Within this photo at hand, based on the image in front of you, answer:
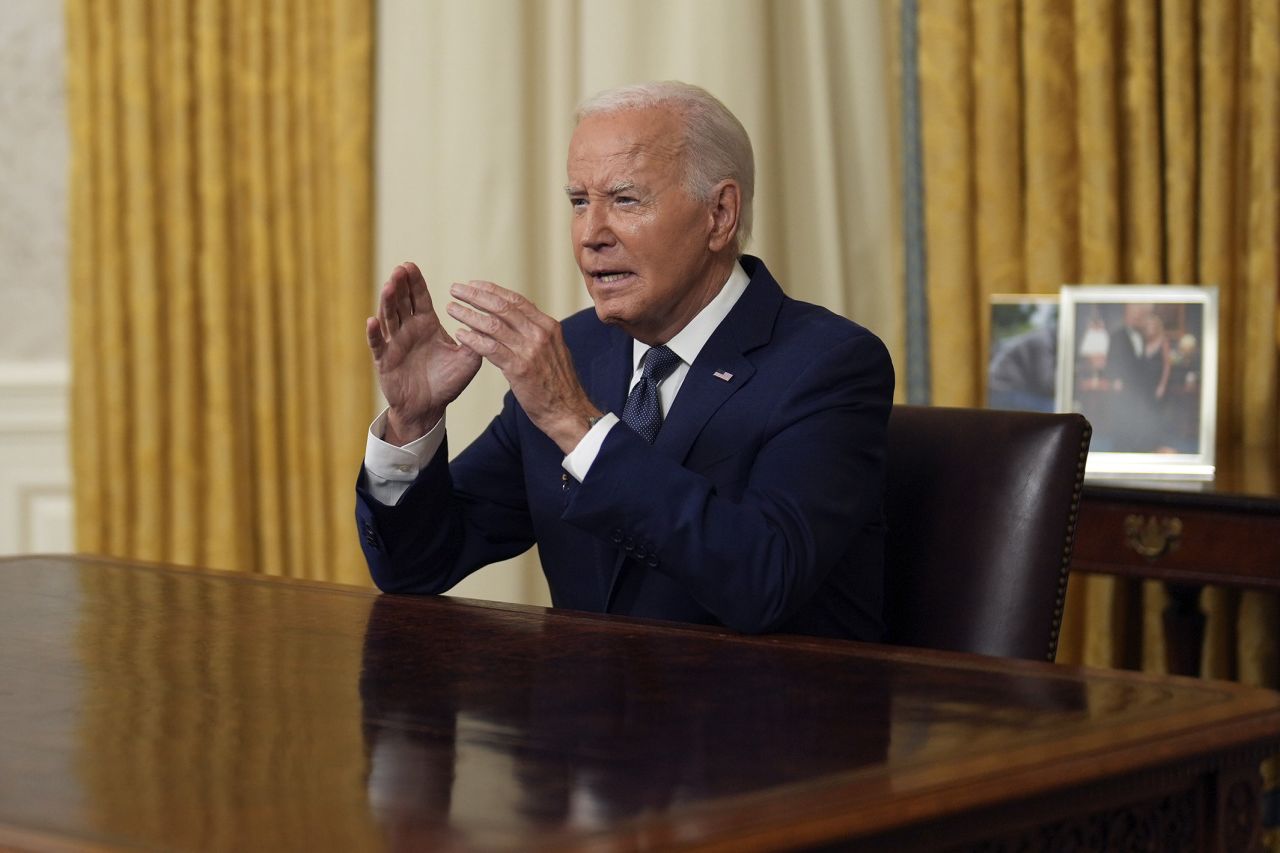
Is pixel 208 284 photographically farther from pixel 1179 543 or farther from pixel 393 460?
pixel 1179 543

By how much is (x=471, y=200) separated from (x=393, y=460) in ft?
6.66

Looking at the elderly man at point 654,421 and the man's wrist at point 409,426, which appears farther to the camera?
the man's wrist at point 409,426

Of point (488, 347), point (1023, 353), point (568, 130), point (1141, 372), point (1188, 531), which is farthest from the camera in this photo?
point (568, 130)

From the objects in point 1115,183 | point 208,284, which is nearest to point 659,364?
point 1115,183

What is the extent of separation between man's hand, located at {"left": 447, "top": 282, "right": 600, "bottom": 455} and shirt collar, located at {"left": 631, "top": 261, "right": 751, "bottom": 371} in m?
0.28

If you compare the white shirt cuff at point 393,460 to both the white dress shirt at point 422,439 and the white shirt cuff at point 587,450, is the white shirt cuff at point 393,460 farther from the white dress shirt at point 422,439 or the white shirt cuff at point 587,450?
the white shirt cuff at point 587,450

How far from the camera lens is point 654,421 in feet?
7.75

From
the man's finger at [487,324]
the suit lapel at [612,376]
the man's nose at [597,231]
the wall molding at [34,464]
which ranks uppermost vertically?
the man's nose at [597,231]

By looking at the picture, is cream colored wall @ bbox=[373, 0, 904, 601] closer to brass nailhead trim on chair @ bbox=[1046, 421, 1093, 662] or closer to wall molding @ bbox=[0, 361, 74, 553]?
wall molding @ bbox=[0, 361, 74, 553]

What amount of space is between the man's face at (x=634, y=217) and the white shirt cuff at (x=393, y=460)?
0.98 ft

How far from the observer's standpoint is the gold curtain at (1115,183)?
351 cm

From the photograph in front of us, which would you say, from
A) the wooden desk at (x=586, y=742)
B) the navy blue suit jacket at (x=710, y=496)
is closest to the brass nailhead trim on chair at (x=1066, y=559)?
the navy blue suit jacket at (x=710, y=496)

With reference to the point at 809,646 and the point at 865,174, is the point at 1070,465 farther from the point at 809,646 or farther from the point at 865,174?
Answer: the point at 865,174

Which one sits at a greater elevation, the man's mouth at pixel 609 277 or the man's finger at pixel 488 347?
the man's mouth at pixel 609 277
